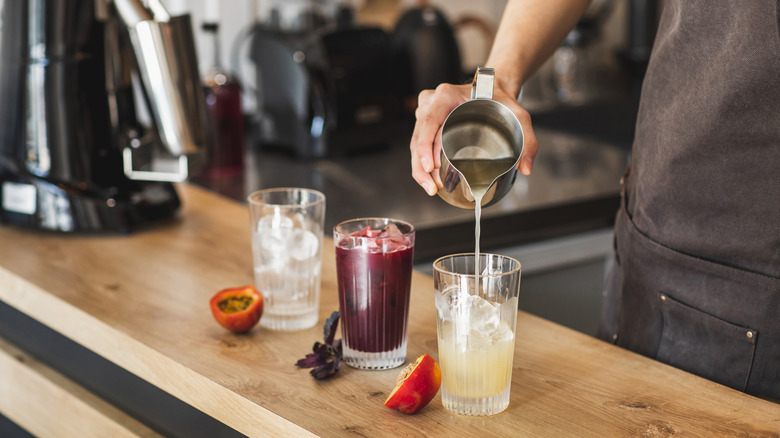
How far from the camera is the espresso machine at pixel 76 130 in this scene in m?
1.36

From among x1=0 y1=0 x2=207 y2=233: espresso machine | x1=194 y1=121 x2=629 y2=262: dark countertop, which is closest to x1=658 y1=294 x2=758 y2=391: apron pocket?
x1=194 y1=121 x2=629 y2=262: dark countertop

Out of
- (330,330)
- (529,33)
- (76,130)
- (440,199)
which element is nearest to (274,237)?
(330,330)

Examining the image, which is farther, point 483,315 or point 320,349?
point 320,349

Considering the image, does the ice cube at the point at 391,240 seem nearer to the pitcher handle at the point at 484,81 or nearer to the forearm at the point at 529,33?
the pitcher handle at the point at 484,81

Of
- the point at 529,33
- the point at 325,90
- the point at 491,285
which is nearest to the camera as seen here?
the point at 491,285

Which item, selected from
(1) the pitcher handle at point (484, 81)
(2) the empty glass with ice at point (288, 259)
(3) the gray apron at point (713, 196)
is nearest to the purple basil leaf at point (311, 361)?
(2) the empty glass with ice at point (288, 259)

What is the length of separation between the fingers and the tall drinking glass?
6 centimetres

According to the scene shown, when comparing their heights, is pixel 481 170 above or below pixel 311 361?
above

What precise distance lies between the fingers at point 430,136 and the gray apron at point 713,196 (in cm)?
29

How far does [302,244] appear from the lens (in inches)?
39.5

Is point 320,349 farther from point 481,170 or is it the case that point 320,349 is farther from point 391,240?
point 481,170

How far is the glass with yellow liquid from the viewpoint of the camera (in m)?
0.75

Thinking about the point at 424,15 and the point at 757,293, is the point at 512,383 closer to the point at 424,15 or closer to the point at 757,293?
the point at 757,293

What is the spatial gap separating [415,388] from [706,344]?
0.41m
